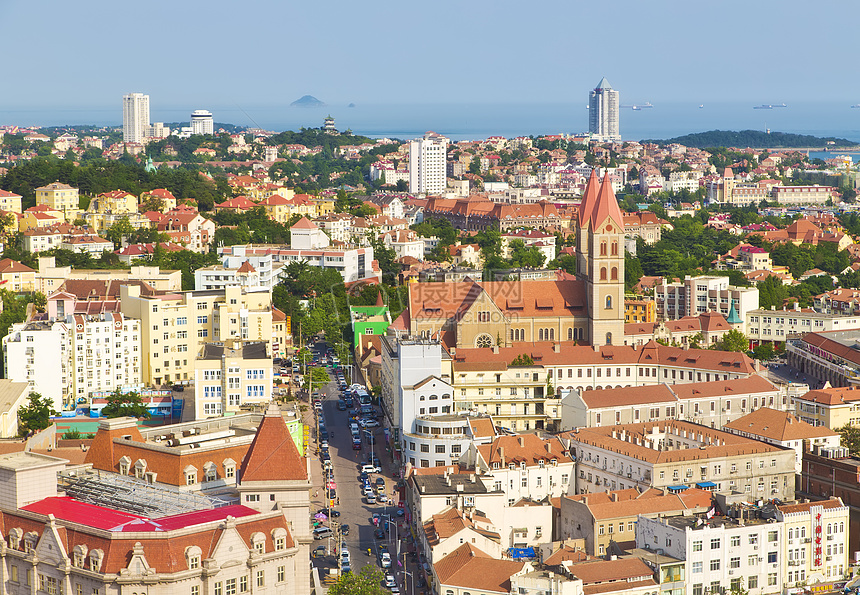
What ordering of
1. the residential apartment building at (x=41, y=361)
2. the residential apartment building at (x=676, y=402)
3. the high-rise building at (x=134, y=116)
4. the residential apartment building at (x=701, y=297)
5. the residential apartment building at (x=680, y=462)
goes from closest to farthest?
the residential apartment building at (x=680, y=462) → the residential apartment building at (x=676, y=402) → the residential apartment building at (x=41, y=361) → the residential apartment building at (x=701, y=297) → the high-rise building at (x=134, y=116)

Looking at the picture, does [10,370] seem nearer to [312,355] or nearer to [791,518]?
[312,355]

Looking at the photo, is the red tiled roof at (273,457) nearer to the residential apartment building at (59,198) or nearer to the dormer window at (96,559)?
the dormer window at (96,559)

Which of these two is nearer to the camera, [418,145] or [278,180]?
[278,180]

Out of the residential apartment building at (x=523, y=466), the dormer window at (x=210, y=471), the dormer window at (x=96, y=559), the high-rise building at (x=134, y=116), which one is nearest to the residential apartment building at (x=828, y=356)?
the residential apartment building at (x=523, y=466)

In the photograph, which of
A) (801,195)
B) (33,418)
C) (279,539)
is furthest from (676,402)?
(801,195)

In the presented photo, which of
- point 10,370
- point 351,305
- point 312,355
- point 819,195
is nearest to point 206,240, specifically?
point 351,305

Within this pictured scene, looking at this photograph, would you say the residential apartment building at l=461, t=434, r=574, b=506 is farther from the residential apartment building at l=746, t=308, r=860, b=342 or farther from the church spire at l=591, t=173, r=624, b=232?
the residential apartment building at l=746, t=308, r=860, b=342

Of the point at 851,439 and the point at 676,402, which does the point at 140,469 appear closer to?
the point at 676,402
